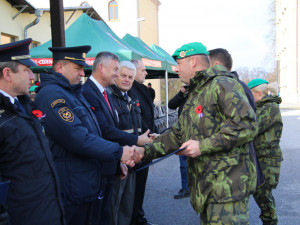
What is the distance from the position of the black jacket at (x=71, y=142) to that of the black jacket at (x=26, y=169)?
319mm

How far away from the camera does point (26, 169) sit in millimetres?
2119

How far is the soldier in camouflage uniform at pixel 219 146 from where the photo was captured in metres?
2.42

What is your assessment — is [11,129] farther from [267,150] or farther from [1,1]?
[1,1]

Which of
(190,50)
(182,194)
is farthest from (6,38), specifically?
(190,50)

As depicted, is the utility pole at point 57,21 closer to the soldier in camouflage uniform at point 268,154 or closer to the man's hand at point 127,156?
the man's hand at point 127,156

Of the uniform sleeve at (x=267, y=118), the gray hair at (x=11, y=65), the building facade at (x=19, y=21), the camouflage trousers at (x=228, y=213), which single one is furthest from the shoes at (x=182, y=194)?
the building facade at (x=19, y=21)

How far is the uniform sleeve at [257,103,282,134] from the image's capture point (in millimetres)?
3961

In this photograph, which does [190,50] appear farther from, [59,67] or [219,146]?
[59,67]

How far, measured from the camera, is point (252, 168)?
2.62m

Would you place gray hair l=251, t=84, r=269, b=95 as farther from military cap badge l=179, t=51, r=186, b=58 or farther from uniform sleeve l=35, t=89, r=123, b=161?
uniform sleeve l=35, t=89, r=123, b=161

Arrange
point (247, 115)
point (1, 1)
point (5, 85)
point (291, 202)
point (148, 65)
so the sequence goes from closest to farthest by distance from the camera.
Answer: point (5, 85)
point (247, 115)
point (291, 202)
point (148, 65)
point (1, 1)

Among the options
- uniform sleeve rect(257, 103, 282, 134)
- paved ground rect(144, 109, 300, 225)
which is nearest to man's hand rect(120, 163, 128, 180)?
paved ground rect(144, 109, 300, 225)

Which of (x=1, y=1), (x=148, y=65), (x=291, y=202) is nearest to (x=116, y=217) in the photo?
(x=291, y=202)

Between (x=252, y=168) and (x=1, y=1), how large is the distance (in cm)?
1272
